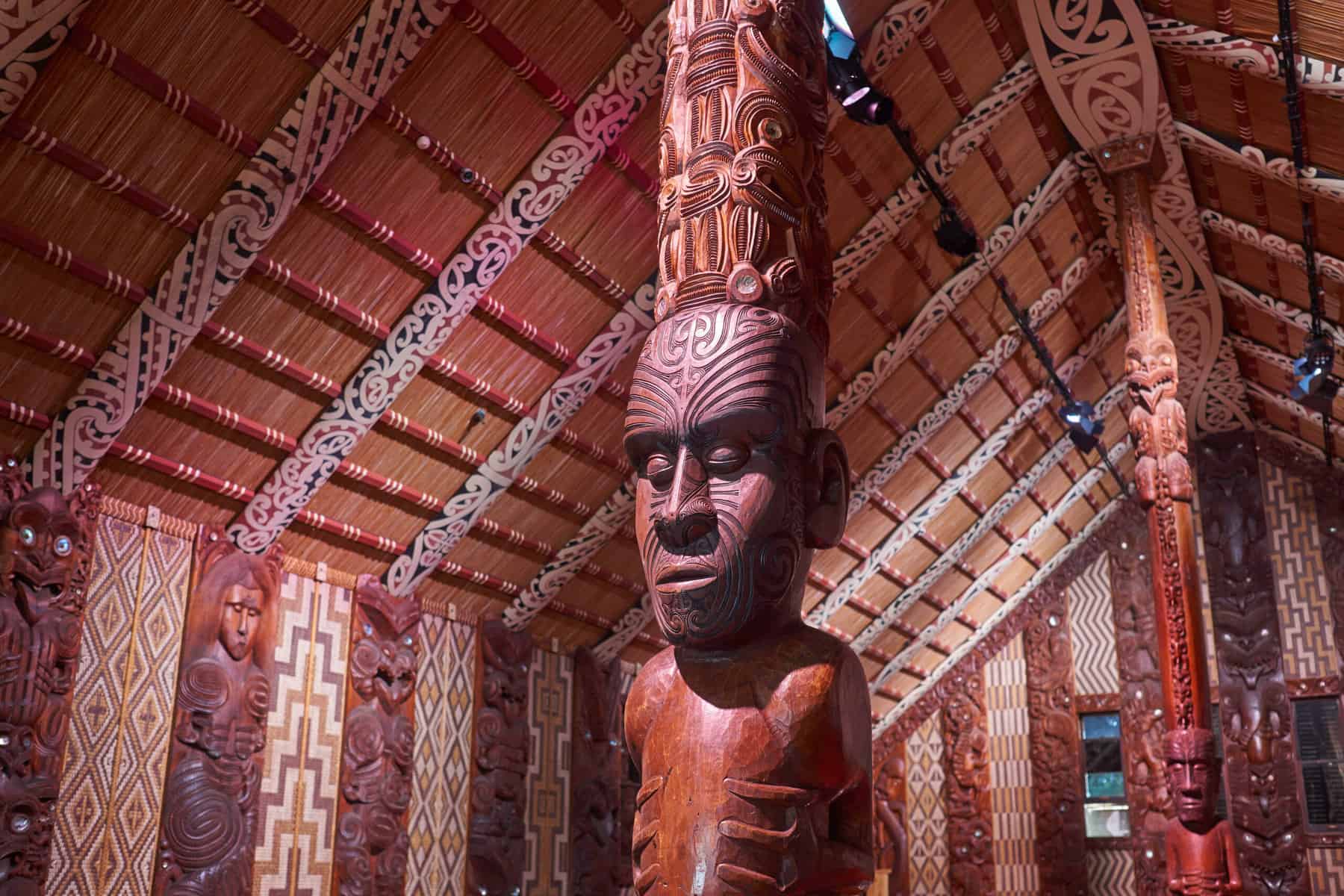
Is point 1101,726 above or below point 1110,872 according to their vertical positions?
above

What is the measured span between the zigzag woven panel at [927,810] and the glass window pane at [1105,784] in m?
1.56

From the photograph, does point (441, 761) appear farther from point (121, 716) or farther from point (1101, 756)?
point (1101, 756)

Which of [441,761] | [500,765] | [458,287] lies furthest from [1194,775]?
[458,287]

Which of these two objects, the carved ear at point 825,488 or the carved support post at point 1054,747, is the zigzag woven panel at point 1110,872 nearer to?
the carved support post at point 1054,747

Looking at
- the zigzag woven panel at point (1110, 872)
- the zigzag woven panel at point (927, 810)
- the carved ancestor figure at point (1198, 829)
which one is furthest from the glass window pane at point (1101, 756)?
the carved ancestor figure at point (1198, 829)

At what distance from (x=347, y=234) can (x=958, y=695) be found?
10030mm

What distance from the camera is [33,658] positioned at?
17.5 feet

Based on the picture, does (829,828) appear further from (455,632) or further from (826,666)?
(455,632)

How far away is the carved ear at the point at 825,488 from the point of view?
3025 mm

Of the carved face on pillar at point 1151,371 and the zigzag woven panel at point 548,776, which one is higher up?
the carved face on pillar at point 1151,371

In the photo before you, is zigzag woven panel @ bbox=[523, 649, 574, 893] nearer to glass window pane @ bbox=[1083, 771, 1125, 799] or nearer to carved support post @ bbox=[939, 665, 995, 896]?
carved support post @ bbox=[939, 665, 995, 896]

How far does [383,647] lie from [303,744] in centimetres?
79

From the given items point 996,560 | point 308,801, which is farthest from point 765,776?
point 996,560

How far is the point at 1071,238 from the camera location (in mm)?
10023
